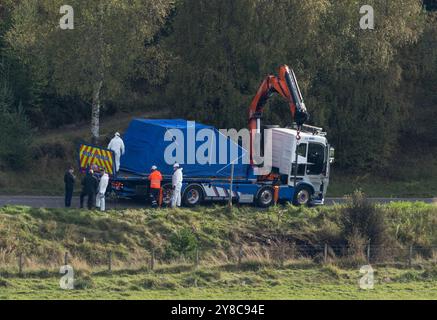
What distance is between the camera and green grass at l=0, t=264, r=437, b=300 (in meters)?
27.4

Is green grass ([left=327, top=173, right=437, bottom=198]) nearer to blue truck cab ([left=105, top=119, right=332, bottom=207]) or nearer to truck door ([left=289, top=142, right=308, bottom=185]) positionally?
blue truck cab ([left=105, top=119, right=332, bottom=207])

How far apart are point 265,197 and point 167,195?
4191 millimetres

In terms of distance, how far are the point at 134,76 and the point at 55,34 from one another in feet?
14.6

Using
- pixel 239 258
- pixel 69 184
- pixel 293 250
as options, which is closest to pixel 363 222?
pixel 293 250

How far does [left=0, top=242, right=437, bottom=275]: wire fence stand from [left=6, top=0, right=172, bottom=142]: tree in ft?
37.8

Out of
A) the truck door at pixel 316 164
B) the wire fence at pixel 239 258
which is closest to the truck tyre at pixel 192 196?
the wire fence at pixel 239 258

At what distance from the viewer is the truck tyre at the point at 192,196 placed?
37719 mm

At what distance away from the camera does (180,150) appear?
37594mm

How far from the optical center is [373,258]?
34.6 meters

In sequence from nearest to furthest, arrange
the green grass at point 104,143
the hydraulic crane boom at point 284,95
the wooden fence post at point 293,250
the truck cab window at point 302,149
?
the wooden fence post at point 293,250
the hydraulic crane boom at point 284,95
the truck cab window at point 302,149
the green grass at point 104,143

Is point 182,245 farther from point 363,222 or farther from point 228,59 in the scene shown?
point 228,59

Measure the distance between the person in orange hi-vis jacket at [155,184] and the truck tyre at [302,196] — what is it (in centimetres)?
601

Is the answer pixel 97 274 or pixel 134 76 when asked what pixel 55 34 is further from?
pixel 97 274

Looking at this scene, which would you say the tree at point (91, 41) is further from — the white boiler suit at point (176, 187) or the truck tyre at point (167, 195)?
the white boiler suit at point (176, 187)
